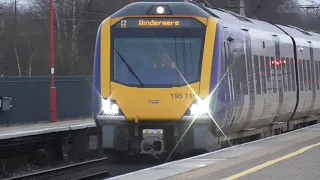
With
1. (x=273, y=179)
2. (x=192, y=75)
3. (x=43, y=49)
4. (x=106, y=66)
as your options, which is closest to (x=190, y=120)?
(x=192, y=75)

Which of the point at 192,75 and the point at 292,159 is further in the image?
the point at 192,75

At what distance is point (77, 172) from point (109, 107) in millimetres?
3883

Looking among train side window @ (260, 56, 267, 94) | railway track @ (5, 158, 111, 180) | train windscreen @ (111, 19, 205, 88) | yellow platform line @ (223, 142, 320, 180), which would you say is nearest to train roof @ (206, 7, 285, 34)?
train side window @ (260, 56, 267, 94)

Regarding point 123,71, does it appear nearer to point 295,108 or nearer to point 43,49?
point 295,108

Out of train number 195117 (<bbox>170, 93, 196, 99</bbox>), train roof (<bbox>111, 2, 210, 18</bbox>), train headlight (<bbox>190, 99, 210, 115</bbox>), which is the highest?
train roof (<bbox>111, 2, 210, 18</bbox>)

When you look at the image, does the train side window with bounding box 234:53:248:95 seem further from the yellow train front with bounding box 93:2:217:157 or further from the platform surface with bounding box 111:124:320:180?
the yellow train front with bounding box 93:2:217:157

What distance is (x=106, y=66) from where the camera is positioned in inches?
518

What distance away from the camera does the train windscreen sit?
13023 mm

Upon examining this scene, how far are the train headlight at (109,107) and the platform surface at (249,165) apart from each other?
1.83m

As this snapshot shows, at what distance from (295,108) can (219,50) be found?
802cm

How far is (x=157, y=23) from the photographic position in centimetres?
1341

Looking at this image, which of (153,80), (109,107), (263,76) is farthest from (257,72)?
(109,107)

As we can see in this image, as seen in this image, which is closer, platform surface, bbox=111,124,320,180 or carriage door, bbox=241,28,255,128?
platform surface, bbox=111,124,320,180

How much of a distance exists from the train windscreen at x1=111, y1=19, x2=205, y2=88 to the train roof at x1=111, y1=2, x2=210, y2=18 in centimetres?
19
